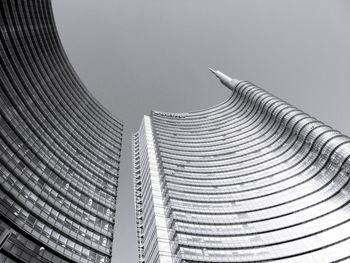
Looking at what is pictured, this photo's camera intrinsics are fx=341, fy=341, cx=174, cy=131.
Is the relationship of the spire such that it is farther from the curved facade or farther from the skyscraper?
the curved facade

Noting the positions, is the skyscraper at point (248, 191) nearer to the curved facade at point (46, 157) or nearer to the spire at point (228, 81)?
the curved facade at point (46, 157)

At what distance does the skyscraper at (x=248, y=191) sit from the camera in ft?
234

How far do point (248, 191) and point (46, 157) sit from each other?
5206cm

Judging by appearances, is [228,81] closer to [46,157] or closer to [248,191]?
[248,191]

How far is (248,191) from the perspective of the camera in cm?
9125

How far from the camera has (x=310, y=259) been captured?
68438 mm

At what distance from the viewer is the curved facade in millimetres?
51750

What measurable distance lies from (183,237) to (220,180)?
95.3 ft

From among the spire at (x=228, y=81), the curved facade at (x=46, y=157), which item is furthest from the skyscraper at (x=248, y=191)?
the spire at (x=228, y=81)

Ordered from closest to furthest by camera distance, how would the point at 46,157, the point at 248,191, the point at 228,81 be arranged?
the point at 46,157
the point at 248,191
the point at 228,81

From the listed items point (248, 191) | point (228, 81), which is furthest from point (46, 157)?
point (228, 81)

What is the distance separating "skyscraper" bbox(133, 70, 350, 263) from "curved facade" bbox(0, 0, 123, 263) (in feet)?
44.1

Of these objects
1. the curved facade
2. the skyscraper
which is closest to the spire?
the skyscraper

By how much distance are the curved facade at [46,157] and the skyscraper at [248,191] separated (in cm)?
1346
